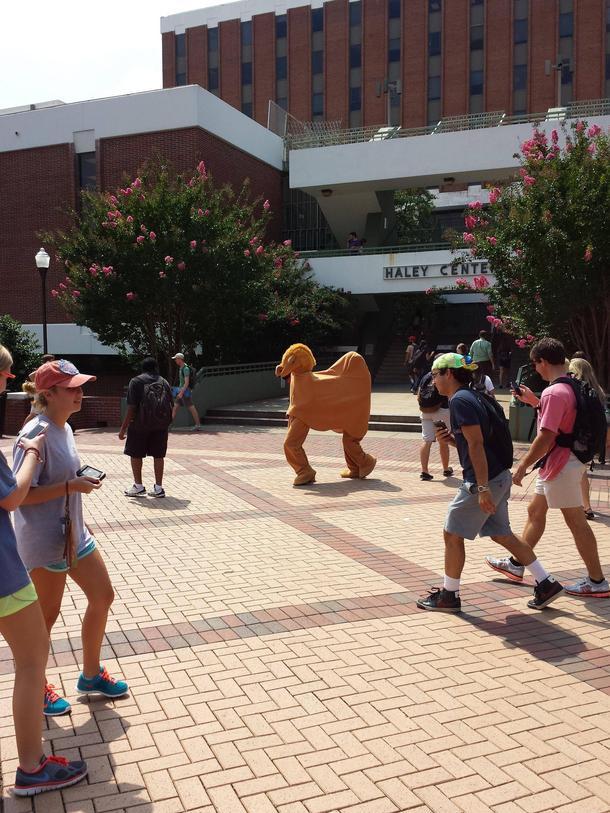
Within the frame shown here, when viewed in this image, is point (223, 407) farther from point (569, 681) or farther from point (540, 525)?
point (569, 681)

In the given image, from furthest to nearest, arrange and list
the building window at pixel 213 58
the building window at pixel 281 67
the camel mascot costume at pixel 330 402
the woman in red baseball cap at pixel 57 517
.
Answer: the building window at pixel 213 58 < the building window at pixel 281 67 < the camel mascot costume at pixel 330 402 < the woman in red baseball cap at pixel 57 517

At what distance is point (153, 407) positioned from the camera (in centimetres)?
916

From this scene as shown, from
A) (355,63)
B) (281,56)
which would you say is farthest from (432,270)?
(281,56)

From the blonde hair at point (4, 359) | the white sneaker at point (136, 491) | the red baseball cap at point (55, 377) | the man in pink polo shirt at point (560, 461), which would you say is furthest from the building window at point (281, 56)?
the blonde hair at point (4, 359)

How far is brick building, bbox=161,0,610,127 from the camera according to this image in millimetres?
44750

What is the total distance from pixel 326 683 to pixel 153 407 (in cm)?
558

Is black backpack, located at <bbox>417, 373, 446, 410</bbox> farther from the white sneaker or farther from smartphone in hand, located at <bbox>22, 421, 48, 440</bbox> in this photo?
smartphone in hand, located at <bbox>22, 421, 48, 440</bbox>

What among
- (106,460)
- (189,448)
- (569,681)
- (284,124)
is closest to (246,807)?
(569,681)

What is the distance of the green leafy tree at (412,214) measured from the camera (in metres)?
34.5

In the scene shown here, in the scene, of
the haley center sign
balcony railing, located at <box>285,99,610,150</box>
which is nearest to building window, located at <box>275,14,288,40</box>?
balcony railing, located at <box>285,99,610,150</box>

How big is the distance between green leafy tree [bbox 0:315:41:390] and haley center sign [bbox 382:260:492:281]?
12172mm

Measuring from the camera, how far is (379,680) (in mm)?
4191

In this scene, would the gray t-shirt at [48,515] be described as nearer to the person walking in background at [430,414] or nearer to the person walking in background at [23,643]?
the person walking in background at [23,643]

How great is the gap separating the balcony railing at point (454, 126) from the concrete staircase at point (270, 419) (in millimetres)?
12932
